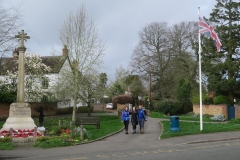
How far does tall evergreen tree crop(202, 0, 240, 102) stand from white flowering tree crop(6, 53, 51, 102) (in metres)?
21.5

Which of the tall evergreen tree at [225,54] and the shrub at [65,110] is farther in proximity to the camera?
the shrub at [65,110]

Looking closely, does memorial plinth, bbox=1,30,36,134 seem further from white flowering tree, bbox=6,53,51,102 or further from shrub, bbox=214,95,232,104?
shrub, bbox=214,95,232,104

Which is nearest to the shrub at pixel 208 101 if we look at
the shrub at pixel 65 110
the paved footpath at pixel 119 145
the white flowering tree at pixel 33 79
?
the paved footpath at pixel 119 145

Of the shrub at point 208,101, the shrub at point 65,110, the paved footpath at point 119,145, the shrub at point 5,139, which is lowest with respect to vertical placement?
the paved footpath at point 119,145

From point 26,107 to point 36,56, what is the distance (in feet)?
85.3

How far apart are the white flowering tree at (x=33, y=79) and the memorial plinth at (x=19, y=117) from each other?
881 inches

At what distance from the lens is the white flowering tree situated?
40.8 metres

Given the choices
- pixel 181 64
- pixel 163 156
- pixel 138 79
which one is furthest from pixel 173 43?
pixel 163 156

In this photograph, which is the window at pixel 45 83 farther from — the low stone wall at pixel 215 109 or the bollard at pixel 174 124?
the bollard at pixel 174 124

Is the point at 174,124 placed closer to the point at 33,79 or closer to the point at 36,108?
the point at 36,108

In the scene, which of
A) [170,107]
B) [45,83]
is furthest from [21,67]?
[170,107]

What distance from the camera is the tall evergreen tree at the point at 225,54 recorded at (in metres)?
34.8

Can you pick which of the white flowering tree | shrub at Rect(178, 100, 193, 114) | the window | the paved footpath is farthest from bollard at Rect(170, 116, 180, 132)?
shrub at Rect(178, 100, 193, 114)

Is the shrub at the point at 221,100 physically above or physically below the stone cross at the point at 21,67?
below
